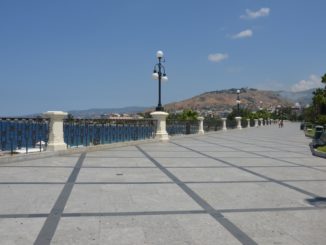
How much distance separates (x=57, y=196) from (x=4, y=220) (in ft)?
4.93

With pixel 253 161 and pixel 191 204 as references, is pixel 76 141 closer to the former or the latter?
pixel 253 161

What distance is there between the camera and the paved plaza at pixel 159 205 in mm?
4816

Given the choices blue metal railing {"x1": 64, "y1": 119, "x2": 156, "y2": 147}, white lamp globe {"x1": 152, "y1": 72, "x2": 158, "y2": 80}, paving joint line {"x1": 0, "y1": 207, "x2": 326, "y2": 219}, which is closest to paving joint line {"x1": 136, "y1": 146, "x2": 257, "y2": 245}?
paving joint line {"x1": 0, "y1": 207, "x2": 326, "y2": 219}

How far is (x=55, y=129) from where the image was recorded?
13.2 m

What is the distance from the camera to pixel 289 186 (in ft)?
27.1

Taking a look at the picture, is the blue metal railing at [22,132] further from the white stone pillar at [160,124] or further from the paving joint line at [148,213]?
the white stone pillar at [160,124]

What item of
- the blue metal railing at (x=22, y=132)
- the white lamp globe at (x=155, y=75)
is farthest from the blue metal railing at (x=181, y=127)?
the blue metal railing at (x=22, y=132)

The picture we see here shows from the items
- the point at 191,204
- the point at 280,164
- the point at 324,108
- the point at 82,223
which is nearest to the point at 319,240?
the point at 191,204

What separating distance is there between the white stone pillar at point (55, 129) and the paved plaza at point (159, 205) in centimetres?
242

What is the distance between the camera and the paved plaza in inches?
190

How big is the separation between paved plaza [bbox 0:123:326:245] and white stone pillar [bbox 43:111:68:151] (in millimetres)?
2421

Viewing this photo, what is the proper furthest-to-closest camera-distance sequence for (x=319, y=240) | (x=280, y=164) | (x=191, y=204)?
(x=280, y=164) < (x=191, y=204) < (x=319, y=240)

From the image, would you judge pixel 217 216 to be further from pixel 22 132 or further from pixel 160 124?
pixel 160 124

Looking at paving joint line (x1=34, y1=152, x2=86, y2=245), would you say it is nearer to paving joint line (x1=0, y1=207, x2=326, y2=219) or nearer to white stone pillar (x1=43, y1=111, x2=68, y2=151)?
paving joint line (x1=0, y1=207, x2=326, y2=219)
